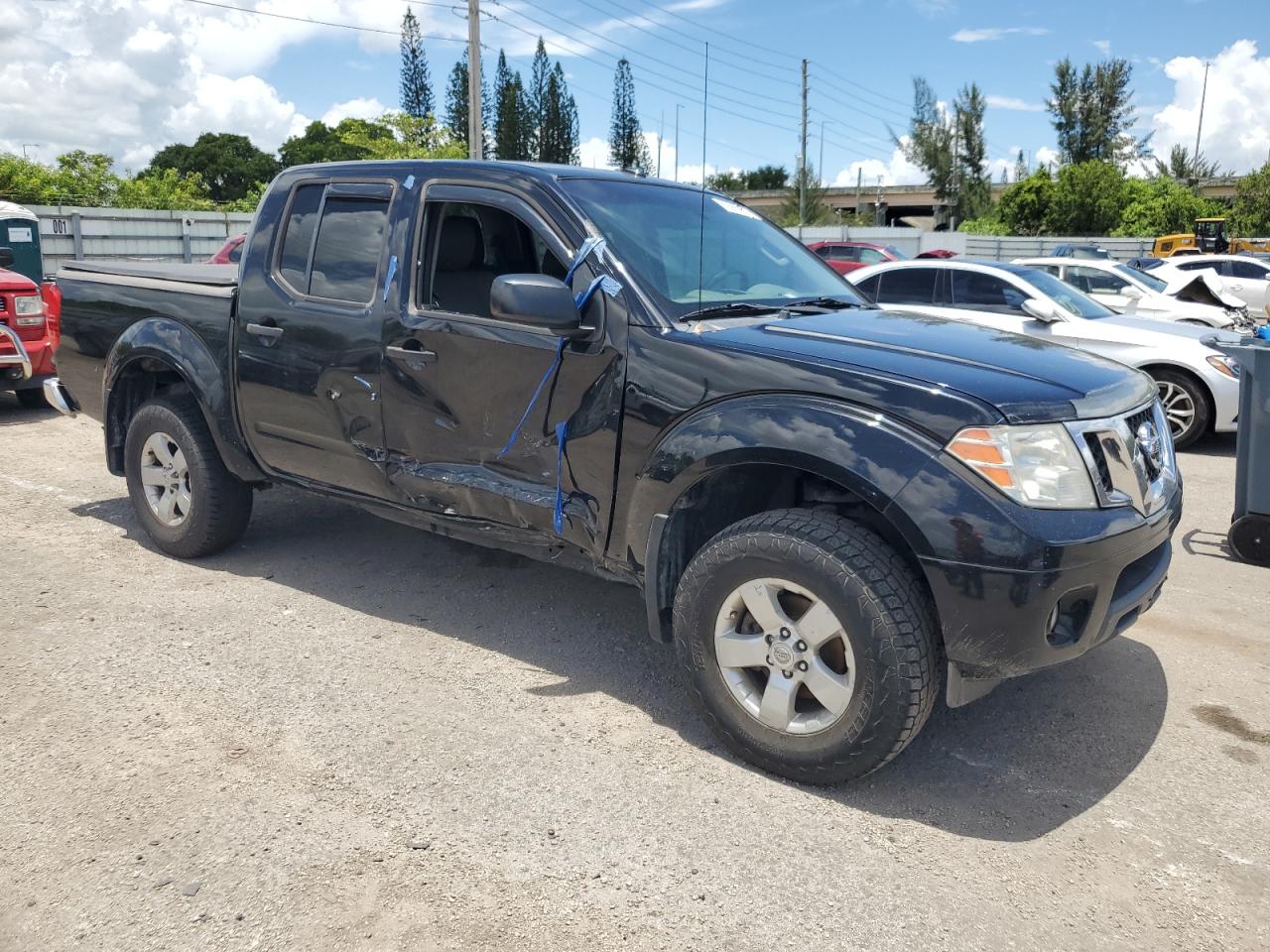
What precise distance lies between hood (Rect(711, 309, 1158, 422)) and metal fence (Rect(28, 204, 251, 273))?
61.3 ft

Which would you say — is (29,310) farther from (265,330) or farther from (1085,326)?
(1085,326)

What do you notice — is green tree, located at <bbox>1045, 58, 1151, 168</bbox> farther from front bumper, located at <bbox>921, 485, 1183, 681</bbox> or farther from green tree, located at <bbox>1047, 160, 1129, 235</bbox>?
front bumper, located at <bbox>921, 485, 1183, 681</bbox>

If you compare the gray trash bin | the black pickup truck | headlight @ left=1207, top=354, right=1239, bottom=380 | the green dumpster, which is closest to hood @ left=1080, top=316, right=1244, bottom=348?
headlight @ left=1207, top=354, right=1239, bottom=380

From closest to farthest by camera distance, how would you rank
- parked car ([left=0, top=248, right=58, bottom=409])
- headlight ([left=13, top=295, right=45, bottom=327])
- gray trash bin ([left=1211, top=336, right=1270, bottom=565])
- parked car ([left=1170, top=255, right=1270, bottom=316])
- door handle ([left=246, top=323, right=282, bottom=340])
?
door handle ([left=246, top=323, right=282, bottom=340])
gray trash bin ([left=1211, top=336, right=1270, bottom=565])
parked car ([left=0, top=248, right=58, bottom=409])
headlight ([left=13, top=295, right=45, bottom=327])
parked car ([left=1170, top=255, right=1270, bottom=316])

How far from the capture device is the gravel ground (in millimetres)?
2736

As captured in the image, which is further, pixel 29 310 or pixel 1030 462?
pixel 29 310

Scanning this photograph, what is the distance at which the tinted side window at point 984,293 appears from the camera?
383 inches

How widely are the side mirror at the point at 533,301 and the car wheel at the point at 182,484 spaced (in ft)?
7.49

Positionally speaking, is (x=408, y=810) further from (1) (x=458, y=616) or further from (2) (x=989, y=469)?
(2) (x=989, y=469)

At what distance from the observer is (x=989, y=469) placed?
301 centimetres

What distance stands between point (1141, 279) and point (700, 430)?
14052 mm

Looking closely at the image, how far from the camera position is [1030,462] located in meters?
3.04

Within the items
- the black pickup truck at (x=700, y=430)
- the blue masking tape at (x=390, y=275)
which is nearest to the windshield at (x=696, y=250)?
the black pickup truck at (x=700, y=430)

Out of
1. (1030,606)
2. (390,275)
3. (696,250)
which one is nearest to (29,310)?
(390,275)
